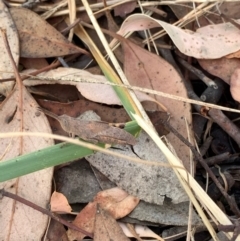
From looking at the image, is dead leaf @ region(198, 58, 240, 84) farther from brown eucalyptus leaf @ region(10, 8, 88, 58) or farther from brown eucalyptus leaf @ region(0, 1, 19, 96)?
brown eucalyptus leaf @ region(0, 1, 19, 96)

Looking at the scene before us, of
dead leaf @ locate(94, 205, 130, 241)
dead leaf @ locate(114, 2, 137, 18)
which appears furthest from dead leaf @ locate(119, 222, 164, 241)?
dead leaf @ locate(114, 2, 137, 18)

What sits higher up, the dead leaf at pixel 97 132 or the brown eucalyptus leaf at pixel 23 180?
the dead leaf at pixel 97 132

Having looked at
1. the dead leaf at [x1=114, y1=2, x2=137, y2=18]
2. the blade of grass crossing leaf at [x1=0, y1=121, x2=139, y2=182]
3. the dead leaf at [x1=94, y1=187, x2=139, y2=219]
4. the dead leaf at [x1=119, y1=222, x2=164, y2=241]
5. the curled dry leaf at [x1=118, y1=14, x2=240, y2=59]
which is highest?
the dead leaf at [x1=114, y1=2, x2=137, y2=18]

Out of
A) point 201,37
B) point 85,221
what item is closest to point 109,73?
point 201,37

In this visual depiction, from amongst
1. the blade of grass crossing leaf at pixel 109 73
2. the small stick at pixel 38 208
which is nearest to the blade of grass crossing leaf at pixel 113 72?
the blade of grass crossing leaf at pixel 109 73

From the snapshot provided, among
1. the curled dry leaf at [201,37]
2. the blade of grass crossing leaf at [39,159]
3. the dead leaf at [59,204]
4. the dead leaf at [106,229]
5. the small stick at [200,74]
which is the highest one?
the curled dry leaf at [201,37]

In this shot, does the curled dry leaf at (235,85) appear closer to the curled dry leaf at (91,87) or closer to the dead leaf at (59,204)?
the curled dry leaf at (91,87)

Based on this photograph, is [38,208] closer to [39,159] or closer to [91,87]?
[39,159]
